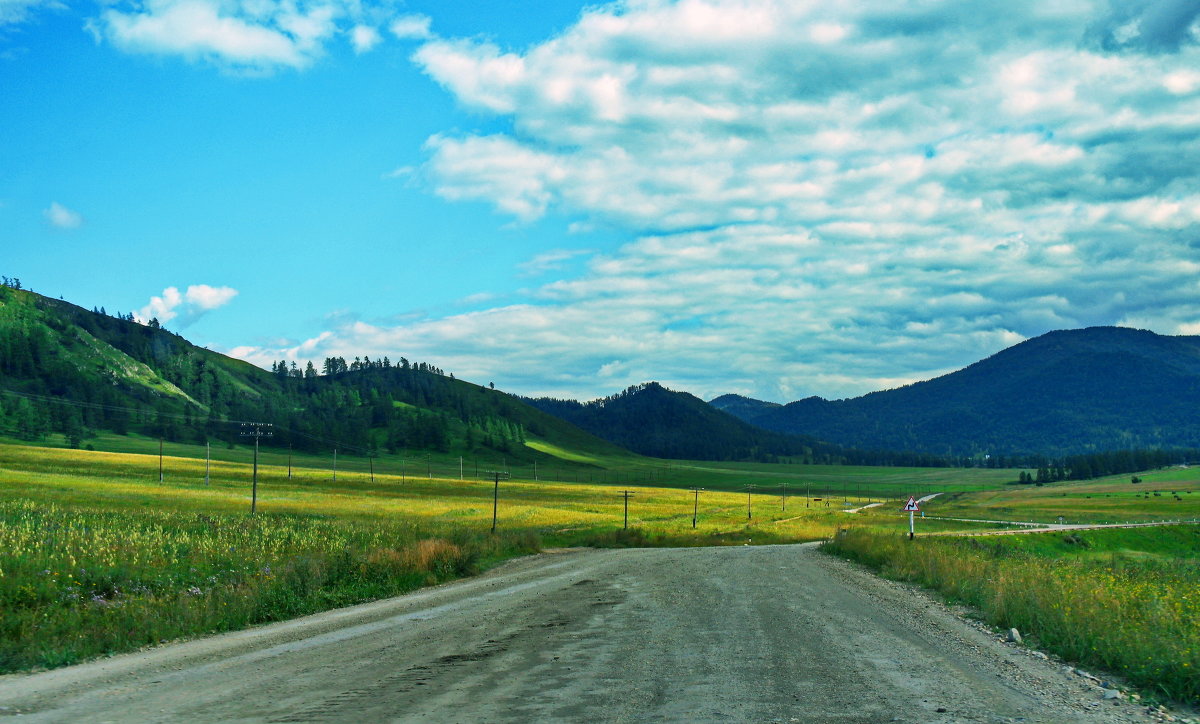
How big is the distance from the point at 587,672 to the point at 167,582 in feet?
45.5

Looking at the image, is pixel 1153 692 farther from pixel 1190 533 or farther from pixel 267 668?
pixel 1190 533

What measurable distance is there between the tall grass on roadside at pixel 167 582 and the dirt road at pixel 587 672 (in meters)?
1.08

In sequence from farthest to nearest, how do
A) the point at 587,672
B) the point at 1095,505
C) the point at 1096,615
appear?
the point at 1095,505, the point at 1096,615, the point at 587,672

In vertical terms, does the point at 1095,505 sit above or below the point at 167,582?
below

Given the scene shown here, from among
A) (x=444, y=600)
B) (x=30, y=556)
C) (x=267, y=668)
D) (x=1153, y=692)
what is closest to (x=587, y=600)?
(x=444, y=600)

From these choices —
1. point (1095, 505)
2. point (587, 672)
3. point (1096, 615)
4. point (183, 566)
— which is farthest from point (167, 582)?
point (1095, 505)

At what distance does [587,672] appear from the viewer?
38.6 feet

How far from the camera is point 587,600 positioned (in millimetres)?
20953

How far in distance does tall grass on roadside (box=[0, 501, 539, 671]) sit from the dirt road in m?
1.08

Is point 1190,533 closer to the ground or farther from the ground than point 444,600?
closer to the ground

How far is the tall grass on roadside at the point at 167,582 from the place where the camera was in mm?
14930

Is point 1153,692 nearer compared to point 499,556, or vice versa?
point 1153,692

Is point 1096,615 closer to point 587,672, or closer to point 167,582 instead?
point 587,672

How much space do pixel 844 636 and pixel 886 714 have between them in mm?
5942
